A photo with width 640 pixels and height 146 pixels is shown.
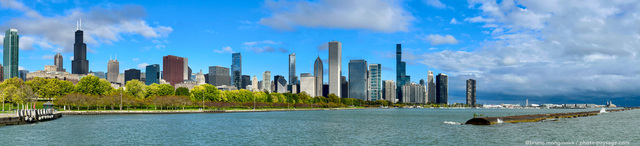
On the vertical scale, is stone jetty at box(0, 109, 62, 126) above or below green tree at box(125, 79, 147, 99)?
below

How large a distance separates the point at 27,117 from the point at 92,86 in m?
92.1

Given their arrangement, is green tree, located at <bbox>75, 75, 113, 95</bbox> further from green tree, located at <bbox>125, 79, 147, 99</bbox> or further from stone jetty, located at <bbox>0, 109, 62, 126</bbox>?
stone jetty, located at <bbox>0, 109, 62, 126</bbox>

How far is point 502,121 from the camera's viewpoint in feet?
328

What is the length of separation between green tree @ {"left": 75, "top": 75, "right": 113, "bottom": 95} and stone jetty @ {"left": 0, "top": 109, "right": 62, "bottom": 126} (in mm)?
72483

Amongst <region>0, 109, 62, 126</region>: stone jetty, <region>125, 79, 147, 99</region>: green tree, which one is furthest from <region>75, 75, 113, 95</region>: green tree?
<region>0, 109, 62, 126</region>: stone jetty

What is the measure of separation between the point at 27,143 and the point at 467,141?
5208 centimetres

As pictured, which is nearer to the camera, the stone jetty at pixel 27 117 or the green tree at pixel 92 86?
the stone jetty at pixel 27 117

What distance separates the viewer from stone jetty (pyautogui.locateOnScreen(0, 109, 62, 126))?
83844 millimetres

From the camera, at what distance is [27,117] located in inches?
3642

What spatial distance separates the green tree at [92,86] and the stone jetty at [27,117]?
238 feet

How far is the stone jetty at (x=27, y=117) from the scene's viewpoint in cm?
8384

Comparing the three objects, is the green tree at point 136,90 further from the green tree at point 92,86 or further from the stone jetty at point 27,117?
the stone jetty at point 27,117

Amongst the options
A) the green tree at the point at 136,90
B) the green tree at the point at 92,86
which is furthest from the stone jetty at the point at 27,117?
the green tree at the point at 136,90

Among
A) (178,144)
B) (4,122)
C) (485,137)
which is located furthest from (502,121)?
(4,122)
